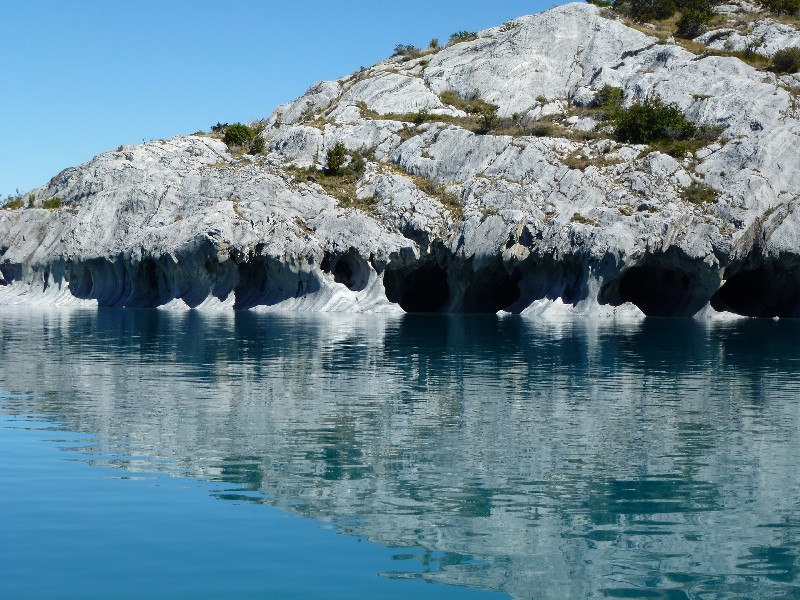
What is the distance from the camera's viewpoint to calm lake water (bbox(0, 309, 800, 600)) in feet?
39.2

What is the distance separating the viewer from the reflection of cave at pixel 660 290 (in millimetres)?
74375

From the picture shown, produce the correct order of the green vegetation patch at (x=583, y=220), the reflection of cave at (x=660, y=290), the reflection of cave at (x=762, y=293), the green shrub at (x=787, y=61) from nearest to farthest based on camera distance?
the reflection of cave at (x=660, y=290)
the green vegetation patch at (x=583, y=220)
the reflection of cave at (x=762, y=293)
the green shrub at (x=787, y=61)

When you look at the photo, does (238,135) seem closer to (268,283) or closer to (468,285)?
(268,283)

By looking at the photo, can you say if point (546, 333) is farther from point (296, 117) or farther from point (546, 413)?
point (296, 117)

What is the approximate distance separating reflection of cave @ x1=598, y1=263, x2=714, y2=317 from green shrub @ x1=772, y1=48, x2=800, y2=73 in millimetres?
27390

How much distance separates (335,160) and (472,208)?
54.7 feet

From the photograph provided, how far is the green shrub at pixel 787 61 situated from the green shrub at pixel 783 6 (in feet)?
52.9

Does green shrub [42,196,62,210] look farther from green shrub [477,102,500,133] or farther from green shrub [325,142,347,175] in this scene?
green shrub [477,102,500,133]

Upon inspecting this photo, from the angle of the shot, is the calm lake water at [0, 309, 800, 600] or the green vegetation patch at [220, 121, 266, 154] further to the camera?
the green vegetation patch at [220, 121, 266, 154]

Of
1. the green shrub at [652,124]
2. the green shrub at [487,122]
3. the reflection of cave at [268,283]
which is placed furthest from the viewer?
the green shrub at [487,122]

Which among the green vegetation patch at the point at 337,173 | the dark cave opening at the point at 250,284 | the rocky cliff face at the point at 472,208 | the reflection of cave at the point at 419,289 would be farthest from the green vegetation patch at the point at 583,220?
the dark cave opening at the point at 250,284

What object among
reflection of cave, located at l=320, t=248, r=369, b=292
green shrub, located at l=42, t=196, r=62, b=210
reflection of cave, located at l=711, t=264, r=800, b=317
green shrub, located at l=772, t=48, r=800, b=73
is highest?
green shrub, located at l=772, t=48, r=800, b=73

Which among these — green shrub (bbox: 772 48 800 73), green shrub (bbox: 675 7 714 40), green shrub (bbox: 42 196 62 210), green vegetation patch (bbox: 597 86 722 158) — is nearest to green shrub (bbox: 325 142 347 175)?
green vegetation patch (bbox: 597 86 722 158)

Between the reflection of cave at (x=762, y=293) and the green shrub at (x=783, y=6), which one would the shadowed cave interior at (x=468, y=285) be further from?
the green shrub at (x=783, y=6)
